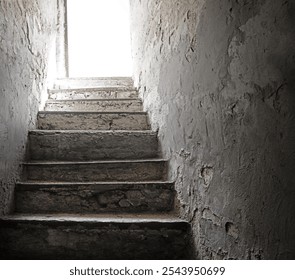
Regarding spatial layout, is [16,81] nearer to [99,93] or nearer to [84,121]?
[84,121]

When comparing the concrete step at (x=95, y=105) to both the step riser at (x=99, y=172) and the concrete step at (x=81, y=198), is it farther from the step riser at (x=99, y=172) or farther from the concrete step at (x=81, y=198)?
the concrete step at (x=81, y=198)

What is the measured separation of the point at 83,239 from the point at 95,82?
96.6 inches

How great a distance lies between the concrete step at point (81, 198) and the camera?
1747mm

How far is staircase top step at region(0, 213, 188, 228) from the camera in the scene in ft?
5.02

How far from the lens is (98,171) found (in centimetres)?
198

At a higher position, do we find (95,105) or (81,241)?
(95,105)

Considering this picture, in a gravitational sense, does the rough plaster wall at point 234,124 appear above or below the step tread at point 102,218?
above

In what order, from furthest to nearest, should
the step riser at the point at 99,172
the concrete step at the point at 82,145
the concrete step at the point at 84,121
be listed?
the concrete step at the point at 84,121 → the concrete step at the point at 82,145 → the step riser at the point at 99,172

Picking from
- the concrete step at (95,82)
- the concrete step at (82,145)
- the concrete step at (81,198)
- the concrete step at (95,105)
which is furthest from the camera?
the concrete step at (95,82)

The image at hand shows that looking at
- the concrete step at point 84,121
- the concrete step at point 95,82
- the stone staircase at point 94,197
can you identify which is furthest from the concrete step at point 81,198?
the concrete step at point 95,82

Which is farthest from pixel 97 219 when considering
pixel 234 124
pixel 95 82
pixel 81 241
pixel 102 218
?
pixel 95 82

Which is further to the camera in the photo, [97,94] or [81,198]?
[97,94]

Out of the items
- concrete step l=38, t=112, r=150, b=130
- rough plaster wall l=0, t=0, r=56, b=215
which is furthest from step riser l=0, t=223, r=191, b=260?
concrete step l=38, t=112, r=150, b=130

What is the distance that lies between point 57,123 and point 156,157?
932mm
